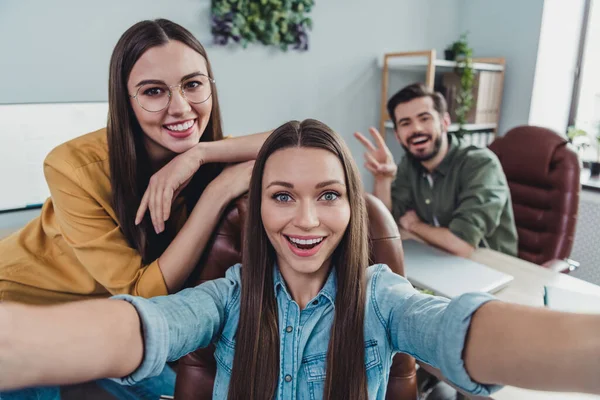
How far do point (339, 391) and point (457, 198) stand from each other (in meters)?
1.44

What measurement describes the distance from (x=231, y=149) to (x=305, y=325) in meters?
0.48

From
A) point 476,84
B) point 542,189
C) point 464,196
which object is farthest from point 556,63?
point 464,196

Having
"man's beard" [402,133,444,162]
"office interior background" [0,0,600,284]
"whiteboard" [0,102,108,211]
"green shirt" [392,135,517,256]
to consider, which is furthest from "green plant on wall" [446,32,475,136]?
"whiteboard" [0,102,108,211]

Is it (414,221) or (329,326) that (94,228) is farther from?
(414,221)

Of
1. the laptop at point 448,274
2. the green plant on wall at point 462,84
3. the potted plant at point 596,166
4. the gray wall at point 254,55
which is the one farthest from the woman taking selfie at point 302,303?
the potted plant at point 596,166

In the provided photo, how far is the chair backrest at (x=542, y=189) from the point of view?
2021 mm

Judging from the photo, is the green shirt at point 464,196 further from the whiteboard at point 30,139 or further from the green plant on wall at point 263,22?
the whiteboard at point 30,139

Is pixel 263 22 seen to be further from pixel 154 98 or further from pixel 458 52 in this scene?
pixel 154 98

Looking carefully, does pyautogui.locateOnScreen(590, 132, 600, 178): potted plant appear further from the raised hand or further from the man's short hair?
the raised hand

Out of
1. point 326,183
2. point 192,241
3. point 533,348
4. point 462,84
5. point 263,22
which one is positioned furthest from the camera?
point 462,84

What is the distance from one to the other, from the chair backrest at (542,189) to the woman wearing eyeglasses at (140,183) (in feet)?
5.13

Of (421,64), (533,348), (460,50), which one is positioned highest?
(460,50)

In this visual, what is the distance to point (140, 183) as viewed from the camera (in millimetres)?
1172

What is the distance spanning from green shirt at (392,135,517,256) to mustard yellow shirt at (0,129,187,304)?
1202 millimetres
